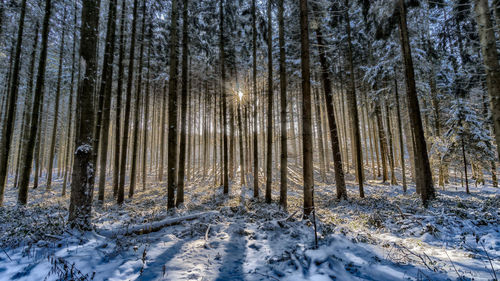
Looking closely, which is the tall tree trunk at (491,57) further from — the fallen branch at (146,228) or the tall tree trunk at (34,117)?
the tall tree trunk at (34,117)

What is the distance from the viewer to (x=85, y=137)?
5.18m

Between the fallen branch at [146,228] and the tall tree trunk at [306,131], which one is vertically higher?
the tall tree trunk at [306,131]

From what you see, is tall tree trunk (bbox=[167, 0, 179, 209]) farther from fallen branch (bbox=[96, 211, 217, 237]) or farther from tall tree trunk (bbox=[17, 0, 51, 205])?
tall tree trunk (bbox=[17, 0, 51, 205])

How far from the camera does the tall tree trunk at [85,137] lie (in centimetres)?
492

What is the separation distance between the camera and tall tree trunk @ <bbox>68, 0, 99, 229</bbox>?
492 centimetres

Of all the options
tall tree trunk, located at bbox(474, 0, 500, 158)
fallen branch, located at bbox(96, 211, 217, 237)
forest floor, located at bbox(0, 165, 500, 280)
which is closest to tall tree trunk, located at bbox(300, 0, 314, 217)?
forest floor, located at bbox(0, 165, 500, 280)

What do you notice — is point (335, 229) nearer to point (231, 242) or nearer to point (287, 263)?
point (287, 263)

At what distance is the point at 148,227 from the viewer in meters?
5.60

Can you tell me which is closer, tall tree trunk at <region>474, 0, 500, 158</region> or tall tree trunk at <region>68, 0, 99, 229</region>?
tall tree trunk at <region>68, 0, 99, 229</region>

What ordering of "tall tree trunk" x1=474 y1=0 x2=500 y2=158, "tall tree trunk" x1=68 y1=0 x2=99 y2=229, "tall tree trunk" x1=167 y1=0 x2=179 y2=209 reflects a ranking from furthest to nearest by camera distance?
"tall tree trunk" x1=167 y1=0 x2=179 y2=209 < "tall tree trunk" x1=474 y1=0 x2=500 y2=158 < "tall tree trunk" x1=68 y1=0 x2=99 y2=229

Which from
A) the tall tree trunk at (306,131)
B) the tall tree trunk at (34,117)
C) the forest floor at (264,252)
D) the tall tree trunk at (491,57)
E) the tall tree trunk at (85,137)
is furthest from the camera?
the tall tree trunk at (34,117)

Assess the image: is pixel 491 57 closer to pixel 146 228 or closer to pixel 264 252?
pixel 264 252

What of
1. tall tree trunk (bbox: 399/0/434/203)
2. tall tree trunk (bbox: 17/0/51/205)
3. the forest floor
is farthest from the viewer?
tall tree trunk (bbox: 17/0/51/205)

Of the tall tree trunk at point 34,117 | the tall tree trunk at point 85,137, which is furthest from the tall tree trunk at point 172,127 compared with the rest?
the tall tree trunk at point 34,117
